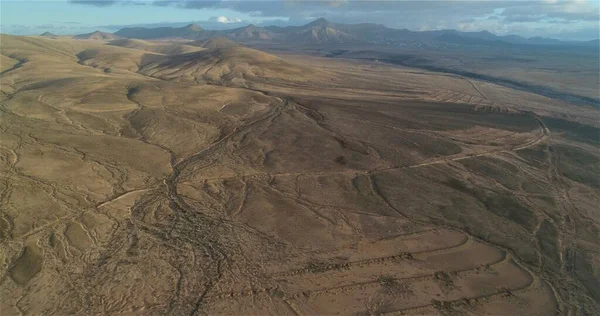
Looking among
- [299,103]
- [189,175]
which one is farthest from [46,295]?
[299,103]

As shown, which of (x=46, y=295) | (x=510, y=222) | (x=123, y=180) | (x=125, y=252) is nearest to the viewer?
(x=46, y=295)

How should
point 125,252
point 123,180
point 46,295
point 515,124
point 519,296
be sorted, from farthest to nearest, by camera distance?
point 515,124 → point 123,180 → point 125,252 → point 519,296 → point 46,295

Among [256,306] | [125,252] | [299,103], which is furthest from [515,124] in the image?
[125,252]

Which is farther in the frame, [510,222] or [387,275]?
[510,222]

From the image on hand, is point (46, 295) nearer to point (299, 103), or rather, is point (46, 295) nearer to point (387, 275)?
point (387, 275)

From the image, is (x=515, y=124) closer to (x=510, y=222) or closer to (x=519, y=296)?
(x=510, y=222)

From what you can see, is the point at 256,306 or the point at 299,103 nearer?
the point at 256,306
